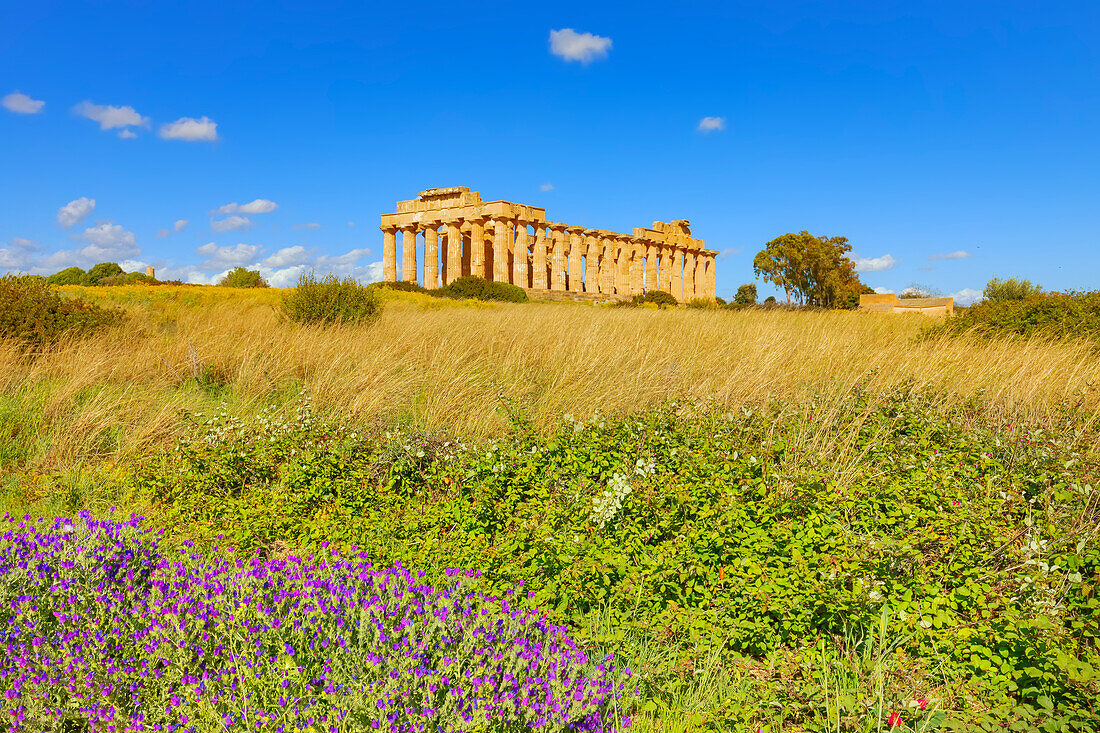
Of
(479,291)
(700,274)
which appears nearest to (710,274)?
(700,274)

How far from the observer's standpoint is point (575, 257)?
46594 millimetres

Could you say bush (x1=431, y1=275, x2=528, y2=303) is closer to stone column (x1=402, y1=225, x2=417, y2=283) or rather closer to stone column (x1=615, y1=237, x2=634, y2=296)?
stone column (x1=402, y1=225, x2=417, y2=283)

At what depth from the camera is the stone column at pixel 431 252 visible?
4400 cm

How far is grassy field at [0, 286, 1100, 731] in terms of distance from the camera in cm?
288

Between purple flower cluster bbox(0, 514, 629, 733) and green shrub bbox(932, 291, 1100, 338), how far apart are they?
9470 mm

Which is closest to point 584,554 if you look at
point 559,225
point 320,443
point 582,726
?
point 582,726

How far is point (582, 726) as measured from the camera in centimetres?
228

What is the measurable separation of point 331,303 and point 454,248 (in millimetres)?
31197

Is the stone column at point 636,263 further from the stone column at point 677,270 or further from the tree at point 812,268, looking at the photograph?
the tree at point 812,268

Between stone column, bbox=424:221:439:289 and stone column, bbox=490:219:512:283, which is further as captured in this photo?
stone column, bbox=424:221:439:289

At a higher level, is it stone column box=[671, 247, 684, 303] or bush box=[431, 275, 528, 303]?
stone column box=[671, 247, 684, 303]

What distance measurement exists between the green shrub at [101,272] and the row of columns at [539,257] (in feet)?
48.1

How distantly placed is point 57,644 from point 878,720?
9.78 feet

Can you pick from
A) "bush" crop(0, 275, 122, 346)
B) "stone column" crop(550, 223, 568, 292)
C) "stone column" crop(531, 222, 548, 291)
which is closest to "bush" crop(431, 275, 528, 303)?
"stone column" crop(531, 222, 548, 291)
